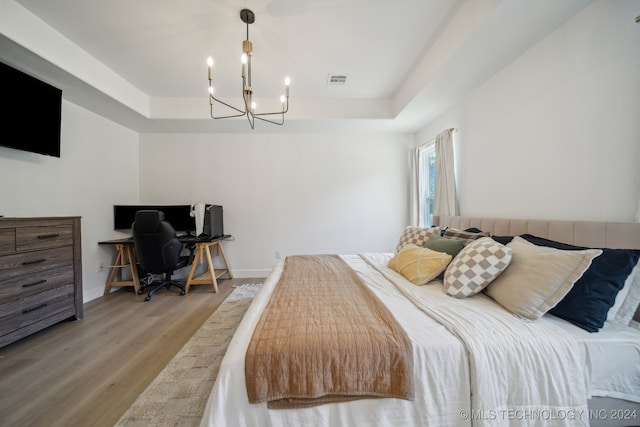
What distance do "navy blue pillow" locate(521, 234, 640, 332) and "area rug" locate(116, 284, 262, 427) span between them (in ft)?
6.48

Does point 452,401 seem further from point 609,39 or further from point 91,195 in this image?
point 91,195

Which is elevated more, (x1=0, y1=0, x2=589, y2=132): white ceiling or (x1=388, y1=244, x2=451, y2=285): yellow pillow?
(x1=0, y1=0, x2=589, y2=132): white ceiling

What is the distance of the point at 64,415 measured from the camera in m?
1.24

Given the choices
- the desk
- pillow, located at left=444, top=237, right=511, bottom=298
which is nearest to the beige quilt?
pillow, located at left=444, top=237, right=511, bottom=298

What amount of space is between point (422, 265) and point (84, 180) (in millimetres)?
4040

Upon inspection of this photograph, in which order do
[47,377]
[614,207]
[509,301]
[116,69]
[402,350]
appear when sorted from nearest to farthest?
[402,350], [509,301], [614,207], [47,377], [116,69]

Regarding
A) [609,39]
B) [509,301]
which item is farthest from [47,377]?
[609,39]

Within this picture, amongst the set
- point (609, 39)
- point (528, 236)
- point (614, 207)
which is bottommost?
point (528, 236)

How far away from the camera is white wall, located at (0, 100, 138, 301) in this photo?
2244 millimetres

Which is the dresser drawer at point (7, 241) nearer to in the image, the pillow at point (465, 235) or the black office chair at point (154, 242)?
the black office chair at point (154, 242)

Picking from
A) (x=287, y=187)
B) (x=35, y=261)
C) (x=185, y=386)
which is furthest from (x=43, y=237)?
(x=287, y=187)

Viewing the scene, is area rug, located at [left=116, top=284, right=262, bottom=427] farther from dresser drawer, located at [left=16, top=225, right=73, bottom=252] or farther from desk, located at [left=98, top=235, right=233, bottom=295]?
dresser drawer, located at [left=16, top=225, right=73, bottom=252]

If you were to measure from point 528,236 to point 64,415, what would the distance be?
3134 mm

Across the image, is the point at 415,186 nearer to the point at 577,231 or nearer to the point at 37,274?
the point at 577,231
